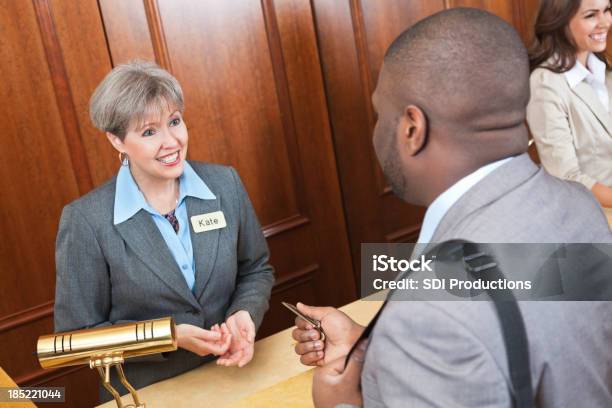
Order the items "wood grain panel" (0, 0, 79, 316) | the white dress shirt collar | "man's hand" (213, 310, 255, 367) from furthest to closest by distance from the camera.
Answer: the white dress shirt collar
"wood grain panel" (0, 0, 79, 316)
"man's hand" (213, 310, 255, 367)

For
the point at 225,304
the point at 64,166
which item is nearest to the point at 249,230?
the point at 225,304

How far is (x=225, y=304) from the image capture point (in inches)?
93.4

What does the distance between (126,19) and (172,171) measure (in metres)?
0.94

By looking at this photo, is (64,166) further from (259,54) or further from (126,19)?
(259,54)

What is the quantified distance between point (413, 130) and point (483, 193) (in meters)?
0.16

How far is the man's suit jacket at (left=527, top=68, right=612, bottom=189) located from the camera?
2832mm

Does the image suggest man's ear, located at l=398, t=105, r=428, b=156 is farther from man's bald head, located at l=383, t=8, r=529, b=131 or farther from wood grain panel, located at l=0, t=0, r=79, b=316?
wood grain panel, located at l=0, t=0, r=79, b=316

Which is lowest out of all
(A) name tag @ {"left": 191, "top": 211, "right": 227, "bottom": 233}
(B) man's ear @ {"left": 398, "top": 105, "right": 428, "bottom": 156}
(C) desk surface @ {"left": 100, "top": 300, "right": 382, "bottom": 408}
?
(C) desk surface @ {"left": 100, "top": 300, "right": 382, "bottom": 408}

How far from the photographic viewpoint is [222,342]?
2016 mm

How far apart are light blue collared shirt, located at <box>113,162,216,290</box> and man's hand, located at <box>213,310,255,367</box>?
22cm

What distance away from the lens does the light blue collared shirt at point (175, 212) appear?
2234mm

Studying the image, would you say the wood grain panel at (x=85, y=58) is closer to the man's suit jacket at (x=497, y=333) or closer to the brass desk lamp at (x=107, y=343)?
the brass desk lamp at (x=107, y=343)

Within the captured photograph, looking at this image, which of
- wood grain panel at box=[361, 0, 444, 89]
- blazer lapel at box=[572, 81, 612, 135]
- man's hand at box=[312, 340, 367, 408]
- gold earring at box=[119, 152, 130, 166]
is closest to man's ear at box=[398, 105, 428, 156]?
man's hand at box=[312, 340, 367, 408]

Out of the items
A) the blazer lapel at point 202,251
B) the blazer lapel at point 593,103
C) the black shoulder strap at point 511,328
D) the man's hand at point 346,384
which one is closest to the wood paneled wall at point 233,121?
the blazer lapel at point 202,251
